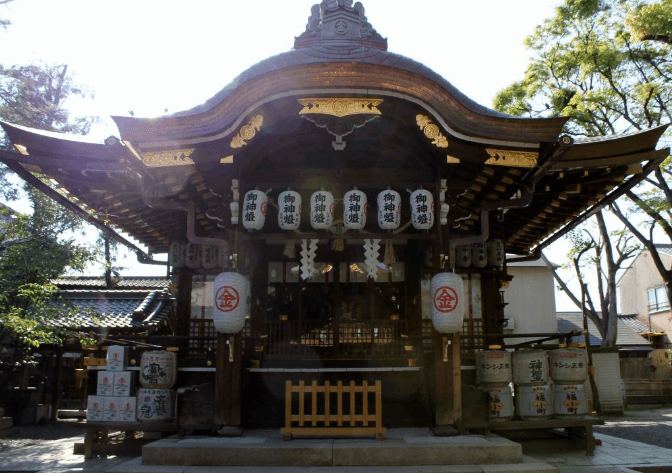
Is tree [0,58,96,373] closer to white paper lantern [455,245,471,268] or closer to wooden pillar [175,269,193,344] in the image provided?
wooden pillar [175,269,193,344]

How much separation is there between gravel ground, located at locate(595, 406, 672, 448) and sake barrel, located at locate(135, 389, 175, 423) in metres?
10.3

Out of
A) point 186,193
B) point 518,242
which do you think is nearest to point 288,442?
point 186,193

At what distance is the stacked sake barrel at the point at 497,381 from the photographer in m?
9.45

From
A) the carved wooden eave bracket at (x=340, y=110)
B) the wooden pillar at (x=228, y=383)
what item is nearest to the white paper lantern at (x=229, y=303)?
the wooden pillar at (x=228, y=383)

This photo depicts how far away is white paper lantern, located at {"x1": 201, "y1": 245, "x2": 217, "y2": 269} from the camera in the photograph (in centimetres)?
1247

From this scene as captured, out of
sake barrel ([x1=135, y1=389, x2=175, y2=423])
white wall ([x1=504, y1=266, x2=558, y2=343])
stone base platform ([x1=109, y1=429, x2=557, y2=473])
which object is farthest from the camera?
white wall ([x1=504, y1=266, x2=558, y2=343])

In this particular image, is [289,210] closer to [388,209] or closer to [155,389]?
[388,209]

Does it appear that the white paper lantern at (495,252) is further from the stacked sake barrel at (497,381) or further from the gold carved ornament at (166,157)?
the gold carved ornament at (166,157)

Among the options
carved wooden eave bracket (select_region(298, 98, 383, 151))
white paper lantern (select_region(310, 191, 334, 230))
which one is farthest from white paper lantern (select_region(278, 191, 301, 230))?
carved wooden eave bracket (select_region(298, 98, 383, 151))

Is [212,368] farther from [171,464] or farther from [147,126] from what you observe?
[147,126]

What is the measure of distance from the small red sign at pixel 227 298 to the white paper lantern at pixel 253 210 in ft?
3.64

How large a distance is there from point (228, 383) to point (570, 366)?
5.93 metres

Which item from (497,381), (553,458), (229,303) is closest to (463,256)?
(497,381)

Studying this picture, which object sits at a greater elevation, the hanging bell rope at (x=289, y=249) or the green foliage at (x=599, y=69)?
the green foliage at (x=599, y=69)
